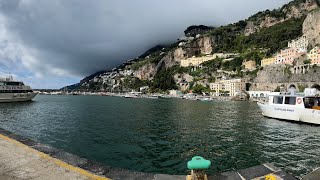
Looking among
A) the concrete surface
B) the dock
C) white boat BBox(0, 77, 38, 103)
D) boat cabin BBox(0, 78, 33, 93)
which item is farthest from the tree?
the dock

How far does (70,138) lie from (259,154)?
1590 centimetres

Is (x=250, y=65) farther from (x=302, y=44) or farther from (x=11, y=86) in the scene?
(x=11, y=86)

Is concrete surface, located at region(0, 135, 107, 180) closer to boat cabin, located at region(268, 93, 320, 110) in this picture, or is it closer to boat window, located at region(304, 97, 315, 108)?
Result: boat cabin, located at region(268, 93, 320, 110)

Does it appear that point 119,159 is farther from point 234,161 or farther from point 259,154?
point 259,154

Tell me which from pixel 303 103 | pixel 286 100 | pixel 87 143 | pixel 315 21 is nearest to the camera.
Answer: pixel 87 143

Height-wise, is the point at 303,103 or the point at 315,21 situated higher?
the point at 315,21

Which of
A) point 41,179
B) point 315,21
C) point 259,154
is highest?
point 315,21

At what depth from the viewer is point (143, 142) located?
21.3m

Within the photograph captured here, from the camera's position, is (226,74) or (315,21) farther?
(226,74)

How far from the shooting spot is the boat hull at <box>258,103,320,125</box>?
31.9 meters

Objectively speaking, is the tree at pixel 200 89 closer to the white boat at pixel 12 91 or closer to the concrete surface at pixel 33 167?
the white boat at pixel 12 91

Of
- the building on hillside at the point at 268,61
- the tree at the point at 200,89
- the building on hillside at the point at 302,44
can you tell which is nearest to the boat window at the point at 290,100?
the building on hillside at the point at 302,44

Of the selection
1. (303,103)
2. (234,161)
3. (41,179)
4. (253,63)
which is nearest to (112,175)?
(41,179)

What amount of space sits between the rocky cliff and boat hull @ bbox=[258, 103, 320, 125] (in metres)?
120
